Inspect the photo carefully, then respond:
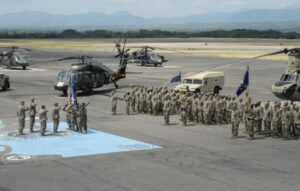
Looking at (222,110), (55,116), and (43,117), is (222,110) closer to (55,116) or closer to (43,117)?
(55,116)

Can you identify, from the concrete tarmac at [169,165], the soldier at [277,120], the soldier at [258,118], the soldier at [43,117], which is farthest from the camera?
the soldier at [258,118]

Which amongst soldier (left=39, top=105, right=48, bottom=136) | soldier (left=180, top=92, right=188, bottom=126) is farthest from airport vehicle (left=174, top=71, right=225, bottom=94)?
soldier (left=39, top=105, right=48, bottom=136)

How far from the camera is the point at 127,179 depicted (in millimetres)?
14227

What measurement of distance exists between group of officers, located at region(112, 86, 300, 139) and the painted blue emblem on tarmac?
3.95 meters

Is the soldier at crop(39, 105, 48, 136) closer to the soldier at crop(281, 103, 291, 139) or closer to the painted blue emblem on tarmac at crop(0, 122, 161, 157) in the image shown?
the painted blue emblem on tarmac at crop(0, 122, 161, 157)

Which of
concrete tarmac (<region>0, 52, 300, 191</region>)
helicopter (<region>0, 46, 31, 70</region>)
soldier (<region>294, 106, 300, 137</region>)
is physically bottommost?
helicopter (<region>0, 46, 31, 70</region>)

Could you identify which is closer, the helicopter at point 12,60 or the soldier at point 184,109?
the soldier at point 184,109

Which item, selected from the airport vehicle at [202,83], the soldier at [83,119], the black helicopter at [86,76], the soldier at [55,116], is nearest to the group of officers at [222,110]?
the soldier at [83,119]

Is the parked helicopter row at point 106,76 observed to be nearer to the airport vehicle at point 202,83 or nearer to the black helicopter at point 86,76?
the black helicopter at point 86,76

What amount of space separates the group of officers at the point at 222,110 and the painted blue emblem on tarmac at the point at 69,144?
3.95 m

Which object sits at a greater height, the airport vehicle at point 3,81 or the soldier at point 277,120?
the soldier at point 277,120

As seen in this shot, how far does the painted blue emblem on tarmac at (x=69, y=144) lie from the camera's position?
59.5ft

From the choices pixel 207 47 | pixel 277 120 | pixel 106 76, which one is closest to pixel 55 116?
pixel 277 120

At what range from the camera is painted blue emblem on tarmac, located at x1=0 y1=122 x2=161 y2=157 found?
18.1m
